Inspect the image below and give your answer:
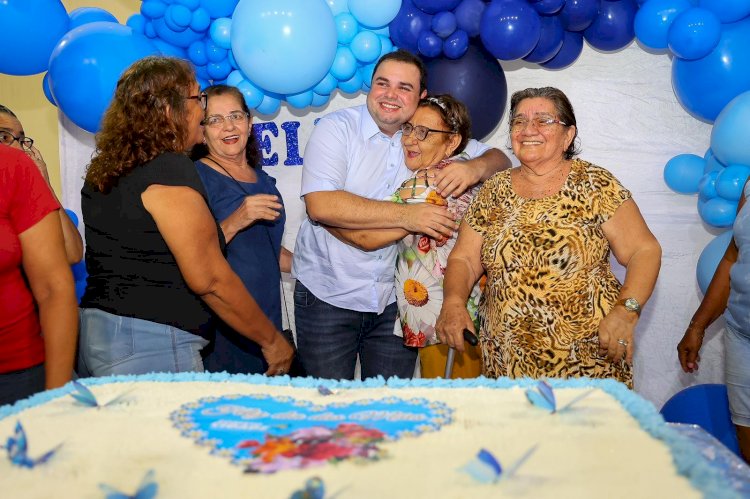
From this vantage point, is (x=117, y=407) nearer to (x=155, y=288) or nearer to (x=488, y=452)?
(x=155, y=288)

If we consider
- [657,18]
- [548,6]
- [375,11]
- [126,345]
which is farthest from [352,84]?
[126,345]

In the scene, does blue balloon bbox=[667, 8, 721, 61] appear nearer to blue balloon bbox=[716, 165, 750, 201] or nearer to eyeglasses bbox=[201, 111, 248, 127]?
blue balloon bbox=[716, 165, 750, 201]

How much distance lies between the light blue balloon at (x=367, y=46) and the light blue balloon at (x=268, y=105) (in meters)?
0.47

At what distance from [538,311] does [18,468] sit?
56.5 inches

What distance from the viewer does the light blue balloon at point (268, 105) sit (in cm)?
324

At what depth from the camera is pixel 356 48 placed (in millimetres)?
3039

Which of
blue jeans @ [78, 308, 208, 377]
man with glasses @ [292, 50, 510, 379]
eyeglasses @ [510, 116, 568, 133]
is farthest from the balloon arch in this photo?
blue jeans @ [78, 308, 208, 377]

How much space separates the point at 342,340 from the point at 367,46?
126 centimetres

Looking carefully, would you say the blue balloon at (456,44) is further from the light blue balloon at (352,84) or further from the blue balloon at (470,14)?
the light blue balloon at (352,84)

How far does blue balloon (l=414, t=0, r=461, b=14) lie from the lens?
2.75 meters

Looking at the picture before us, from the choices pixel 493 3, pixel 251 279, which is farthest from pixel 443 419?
pixel 493 3

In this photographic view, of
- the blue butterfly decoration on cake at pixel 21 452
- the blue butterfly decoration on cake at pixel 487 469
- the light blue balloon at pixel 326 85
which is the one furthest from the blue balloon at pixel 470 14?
the blue butterfly decoration on cake at pixel 21 452

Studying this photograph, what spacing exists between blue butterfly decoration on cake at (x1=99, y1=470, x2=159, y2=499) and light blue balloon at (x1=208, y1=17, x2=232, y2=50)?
2.41 m

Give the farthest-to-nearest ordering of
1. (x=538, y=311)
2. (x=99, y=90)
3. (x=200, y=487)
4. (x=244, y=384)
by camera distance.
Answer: (x=99, y=90), (x=538, y=311), (x=244, y=384), (x=200, y=487)
